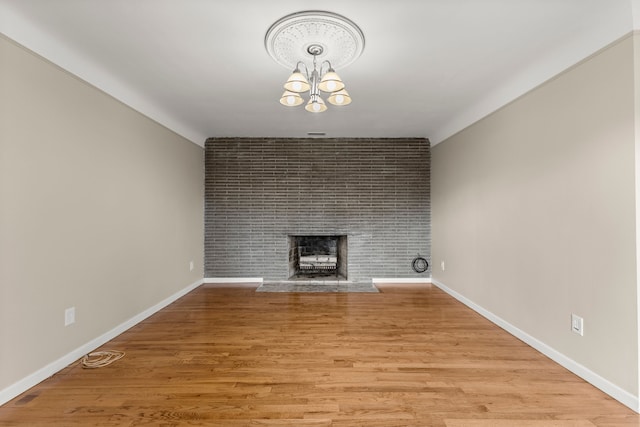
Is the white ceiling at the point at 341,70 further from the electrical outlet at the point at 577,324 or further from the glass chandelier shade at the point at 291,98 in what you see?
the electrical outlet at the point at 577,324

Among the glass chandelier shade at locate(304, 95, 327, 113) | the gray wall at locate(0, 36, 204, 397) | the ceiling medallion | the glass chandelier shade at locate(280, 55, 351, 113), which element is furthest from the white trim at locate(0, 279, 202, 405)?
the ceiling medallion

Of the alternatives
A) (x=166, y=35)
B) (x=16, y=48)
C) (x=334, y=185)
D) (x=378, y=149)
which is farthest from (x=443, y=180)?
(x=16, y=48)

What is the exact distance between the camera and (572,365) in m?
2.17

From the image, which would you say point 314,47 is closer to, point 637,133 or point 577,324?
point 637,133

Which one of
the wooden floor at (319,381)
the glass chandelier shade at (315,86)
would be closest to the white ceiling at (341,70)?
the glass chandelier shade at (315,86)

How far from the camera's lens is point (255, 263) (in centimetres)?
501

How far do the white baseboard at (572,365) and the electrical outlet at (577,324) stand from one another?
22cm

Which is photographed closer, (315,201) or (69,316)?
(69,316)

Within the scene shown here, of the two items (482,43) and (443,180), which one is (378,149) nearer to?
(443,180)

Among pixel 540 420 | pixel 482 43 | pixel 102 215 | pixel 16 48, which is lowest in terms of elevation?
pixel 540 420

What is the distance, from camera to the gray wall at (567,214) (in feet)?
5.99

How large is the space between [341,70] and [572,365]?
2.83 meters

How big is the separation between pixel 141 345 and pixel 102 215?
3.84ft

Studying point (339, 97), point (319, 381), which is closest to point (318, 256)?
point (319, 381)
